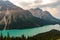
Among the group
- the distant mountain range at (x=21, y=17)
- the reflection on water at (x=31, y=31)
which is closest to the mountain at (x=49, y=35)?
the reflection on water at (x=31, y=31)

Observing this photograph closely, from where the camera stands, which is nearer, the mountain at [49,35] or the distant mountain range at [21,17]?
the mountain at [49,35]

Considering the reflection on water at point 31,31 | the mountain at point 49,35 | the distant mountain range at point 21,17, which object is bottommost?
the mountain at point 49,35

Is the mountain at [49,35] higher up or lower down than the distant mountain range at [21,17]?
lower down

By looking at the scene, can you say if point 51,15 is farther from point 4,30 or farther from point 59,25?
point 4,30

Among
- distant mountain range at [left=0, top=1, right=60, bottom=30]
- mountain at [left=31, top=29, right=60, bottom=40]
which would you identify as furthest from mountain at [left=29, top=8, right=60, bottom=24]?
mountain at [left=31, top=29, right=60, bottom=40]

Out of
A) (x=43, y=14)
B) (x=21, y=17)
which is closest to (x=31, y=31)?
(x=21, y=17)

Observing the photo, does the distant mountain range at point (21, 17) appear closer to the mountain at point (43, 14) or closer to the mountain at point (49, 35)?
the mountain at point (43, 14)

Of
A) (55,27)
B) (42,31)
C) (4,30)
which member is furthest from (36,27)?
(4,30)

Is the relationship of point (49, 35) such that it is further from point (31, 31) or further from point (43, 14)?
point (43, 14)
